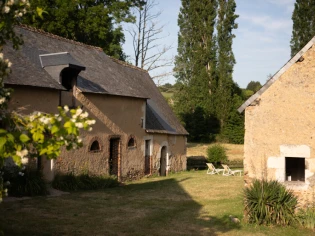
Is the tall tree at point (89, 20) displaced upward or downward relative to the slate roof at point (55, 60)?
upward

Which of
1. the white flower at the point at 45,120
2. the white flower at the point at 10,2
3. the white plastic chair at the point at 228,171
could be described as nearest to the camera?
the white flower at the point at 45,120

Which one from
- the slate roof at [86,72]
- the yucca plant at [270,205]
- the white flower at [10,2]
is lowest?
the yucca plant at [270,205]

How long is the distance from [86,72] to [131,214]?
30.0 feet

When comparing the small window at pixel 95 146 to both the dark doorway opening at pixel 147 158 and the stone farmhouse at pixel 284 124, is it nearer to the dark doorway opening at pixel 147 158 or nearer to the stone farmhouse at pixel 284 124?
the dark doorway opening at pixel 147 158

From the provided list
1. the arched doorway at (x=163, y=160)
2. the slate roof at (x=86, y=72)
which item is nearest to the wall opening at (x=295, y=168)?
the slate roof at (x=86, y=72)

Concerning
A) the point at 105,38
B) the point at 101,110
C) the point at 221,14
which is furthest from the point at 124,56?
the point at 101,110

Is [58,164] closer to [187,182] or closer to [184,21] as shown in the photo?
[187,182]

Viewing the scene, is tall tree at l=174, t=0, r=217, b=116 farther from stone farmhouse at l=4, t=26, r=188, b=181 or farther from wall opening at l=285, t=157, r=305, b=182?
wall opening at l=285, t=157, r=305, b=182

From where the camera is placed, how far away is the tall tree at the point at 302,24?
133 feet

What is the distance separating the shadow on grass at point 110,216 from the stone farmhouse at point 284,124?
6.76 ft

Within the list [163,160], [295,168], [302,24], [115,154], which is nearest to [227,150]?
[163,160]

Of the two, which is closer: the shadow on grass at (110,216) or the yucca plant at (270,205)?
the shadow on grass at (110,216)

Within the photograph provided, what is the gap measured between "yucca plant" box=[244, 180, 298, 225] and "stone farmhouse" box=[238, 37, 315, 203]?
2.64 ft

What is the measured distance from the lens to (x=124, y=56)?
3712 cm
